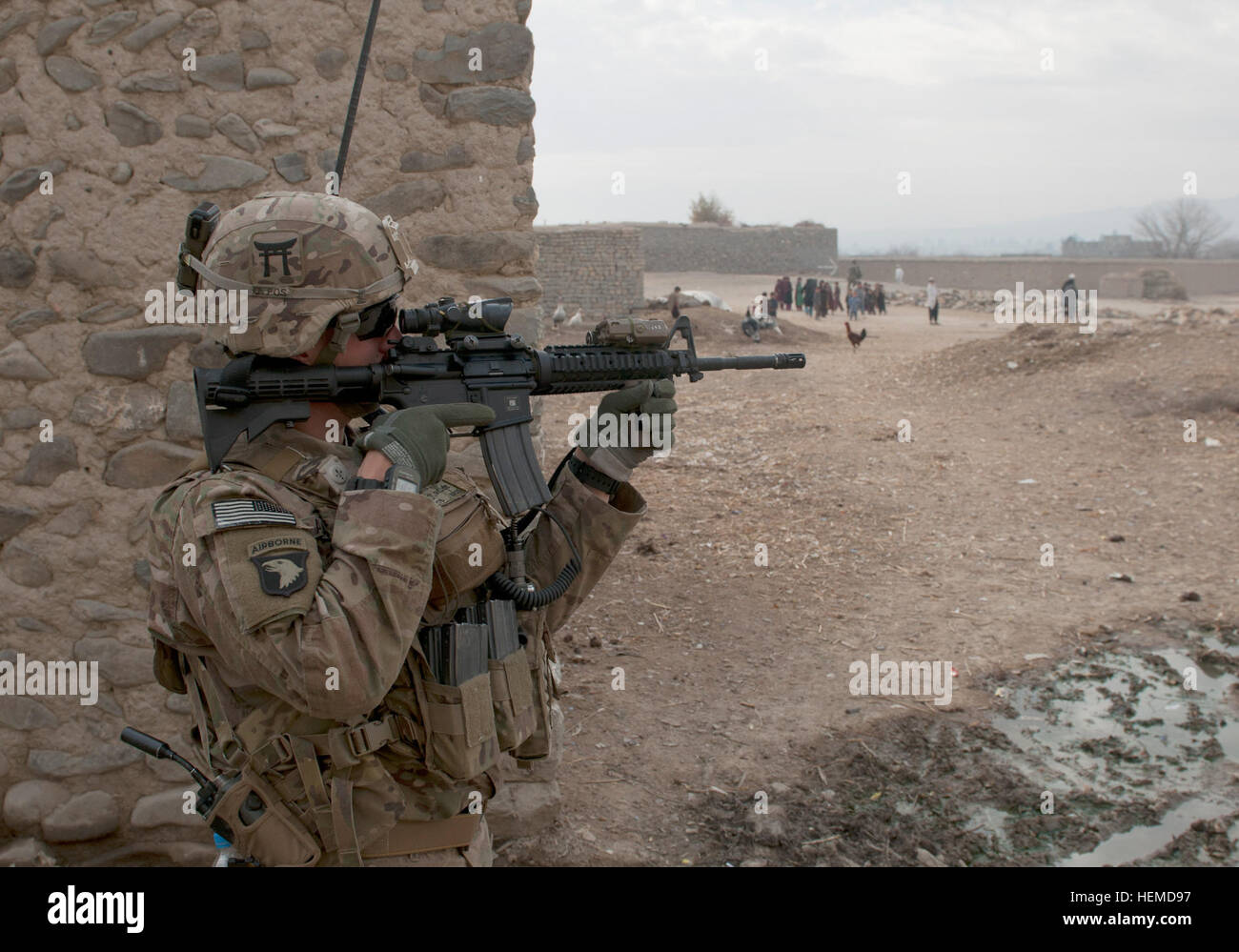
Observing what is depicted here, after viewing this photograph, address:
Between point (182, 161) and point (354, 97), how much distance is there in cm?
71

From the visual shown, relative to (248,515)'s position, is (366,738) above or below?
below

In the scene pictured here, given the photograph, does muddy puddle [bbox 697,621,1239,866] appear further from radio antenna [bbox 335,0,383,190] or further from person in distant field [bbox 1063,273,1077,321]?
person in distant field [bbox 1063,273,1077,321]

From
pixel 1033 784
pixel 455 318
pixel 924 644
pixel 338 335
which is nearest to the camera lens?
pixel 338 335

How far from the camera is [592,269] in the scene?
81.1 ft

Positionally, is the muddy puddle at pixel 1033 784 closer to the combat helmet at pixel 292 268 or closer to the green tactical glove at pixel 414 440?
the green tactical glove at pixel 414 440

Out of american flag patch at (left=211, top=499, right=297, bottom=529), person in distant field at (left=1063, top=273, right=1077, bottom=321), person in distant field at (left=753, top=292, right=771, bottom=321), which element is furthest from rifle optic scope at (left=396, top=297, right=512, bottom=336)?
person in distant field at (left=1063, top=273, right=1077, bottom=321)

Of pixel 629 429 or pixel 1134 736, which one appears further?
pixel 1134 736

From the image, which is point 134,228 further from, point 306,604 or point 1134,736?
point 1134,736

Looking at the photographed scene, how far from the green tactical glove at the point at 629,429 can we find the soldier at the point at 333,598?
386 millimetres

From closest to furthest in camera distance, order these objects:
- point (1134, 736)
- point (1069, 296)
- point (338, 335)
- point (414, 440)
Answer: point (414, 440) → point (338, 335) → point (1134, 736) → point (1069, 296)

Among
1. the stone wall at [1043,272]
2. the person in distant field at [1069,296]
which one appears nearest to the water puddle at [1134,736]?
the person in distant field at [1069,296]

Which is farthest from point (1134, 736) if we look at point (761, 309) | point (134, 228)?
point (761, 309)

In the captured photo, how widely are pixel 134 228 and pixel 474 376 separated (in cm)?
182
